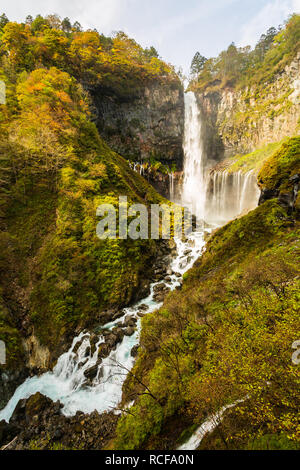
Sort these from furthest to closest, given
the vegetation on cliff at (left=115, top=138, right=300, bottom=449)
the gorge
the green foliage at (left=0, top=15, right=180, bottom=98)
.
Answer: the green foliage at (left=0, top=15, right=180, bottom=98) < the gorge < the vegetation on cliff at (left=115, top=138, right=300, bottom=449)

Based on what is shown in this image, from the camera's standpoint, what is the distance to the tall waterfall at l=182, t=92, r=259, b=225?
1312 inches

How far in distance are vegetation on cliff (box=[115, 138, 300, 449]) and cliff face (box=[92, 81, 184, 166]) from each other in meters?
34.6

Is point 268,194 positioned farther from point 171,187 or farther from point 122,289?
point 171,187

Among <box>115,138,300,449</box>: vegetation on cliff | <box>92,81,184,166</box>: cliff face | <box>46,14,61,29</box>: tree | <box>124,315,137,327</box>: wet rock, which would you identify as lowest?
<box>124,315,137,327</box>: wet rock

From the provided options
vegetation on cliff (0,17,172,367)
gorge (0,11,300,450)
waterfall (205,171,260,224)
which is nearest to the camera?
gorge (0,11,300,450)

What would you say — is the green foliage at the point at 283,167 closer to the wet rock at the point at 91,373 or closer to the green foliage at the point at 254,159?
the wet rock at the point at 91,373

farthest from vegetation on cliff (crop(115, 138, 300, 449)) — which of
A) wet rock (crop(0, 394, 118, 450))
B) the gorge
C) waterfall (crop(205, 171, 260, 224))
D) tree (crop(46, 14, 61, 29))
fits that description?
tree (crop(46, 14, 61, 29))

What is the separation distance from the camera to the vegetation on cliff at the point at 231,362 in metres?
3.93

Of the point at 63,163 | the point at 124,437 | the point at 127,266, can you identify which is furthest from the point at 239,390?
the point at 63,163

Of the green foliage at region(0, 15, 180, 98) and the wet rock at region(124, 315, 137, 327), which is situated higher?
the green foliage at region(0, 15, 180, 98)

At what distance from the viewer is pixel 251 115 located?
126 feet

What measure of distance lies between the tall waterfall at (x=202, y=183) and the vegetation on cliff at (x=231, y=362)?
2325 centimetres

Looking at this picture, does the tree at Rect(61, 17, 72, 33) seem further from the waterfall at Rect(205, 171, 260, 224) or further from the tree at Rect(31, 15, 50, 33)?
the waterfall at Rect(205, 171, 260, 224)
